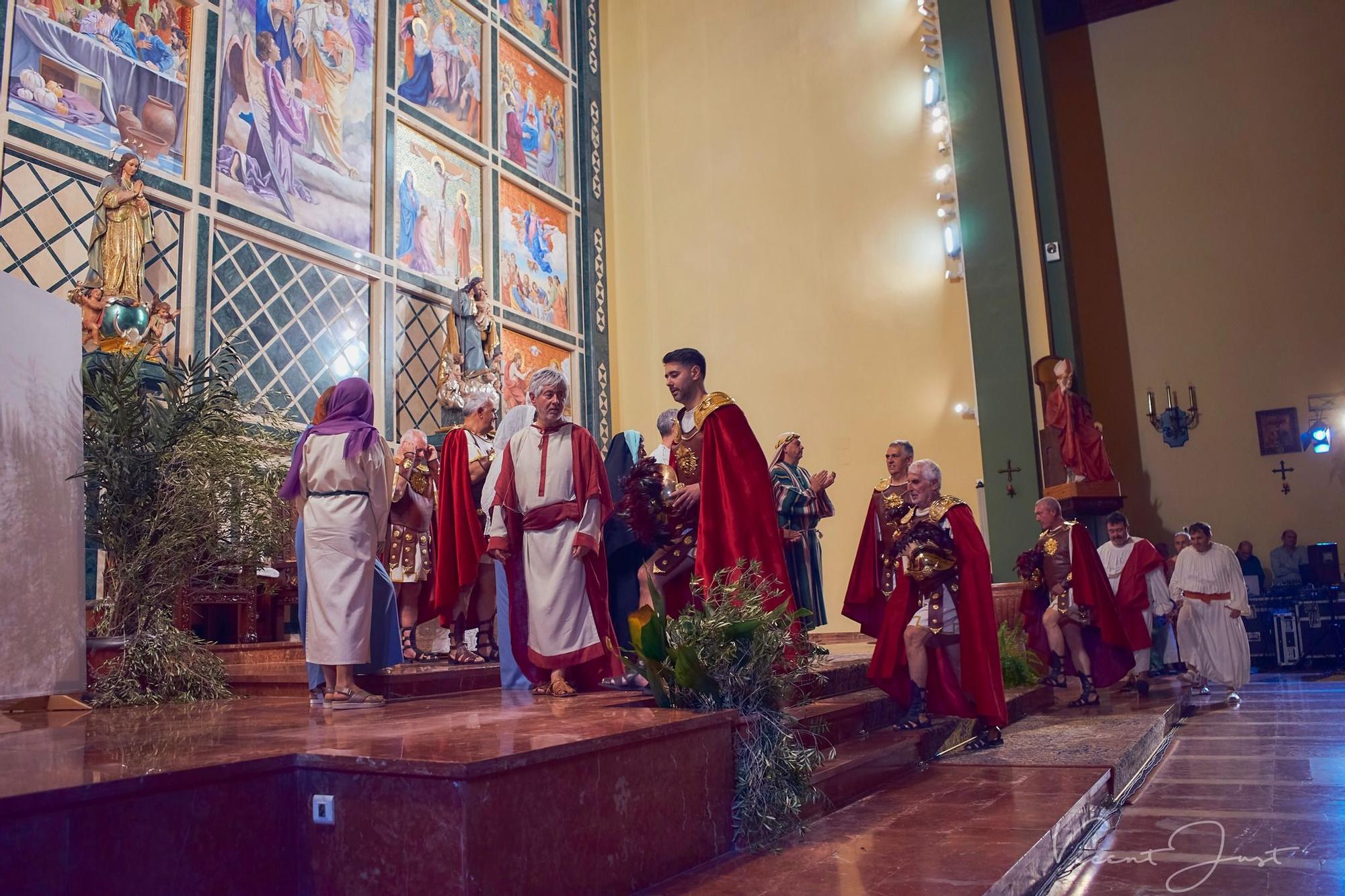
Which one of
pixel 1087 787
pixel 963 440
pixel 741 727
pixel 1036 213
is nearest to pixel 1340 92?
pixel 1036 213

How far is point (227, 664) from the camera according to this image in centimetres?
692

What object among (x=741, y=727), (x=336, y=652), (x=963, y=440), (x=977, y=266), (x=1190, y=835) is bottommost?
(x=1190, y=835)

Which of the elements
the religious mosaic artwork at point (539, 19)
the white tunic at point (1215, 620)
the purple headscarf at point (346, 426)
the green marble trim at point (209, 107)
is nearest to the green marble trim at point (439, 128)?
the religious mosaic artwork at point (539, 19)

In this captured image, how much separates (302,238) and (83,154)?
87.1 inches

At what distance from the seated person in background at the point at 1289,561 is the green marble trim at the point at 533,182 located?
10.2m

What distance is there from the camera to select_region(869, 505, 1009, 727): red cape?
552 centimetres

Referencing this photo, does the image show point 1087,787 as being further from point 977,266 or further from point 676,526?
point 977,266

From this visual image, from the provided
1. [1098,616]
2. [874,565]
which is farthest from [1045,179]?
[874,565]

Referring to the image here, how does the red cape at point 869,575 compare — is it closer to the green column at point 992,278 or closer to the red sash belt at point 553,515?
the red sash belt at point 553,515

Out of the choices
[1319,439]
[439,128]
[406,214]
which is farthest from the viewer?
[1319,439]

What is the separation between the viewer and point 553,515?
5.20 meters

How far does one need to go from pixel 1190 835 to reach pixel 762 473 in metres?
2.28

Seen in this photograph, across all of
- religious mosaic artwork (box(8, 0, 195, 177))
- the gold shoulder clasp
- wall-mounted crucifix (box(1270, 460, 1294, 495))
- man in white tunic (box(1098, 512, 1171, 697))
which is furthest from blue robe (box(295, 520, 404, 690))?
wall-mounted crucifix (box(1270, 460, 1294, 495))

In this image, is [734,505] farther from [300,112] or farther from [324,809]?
[300,112]
